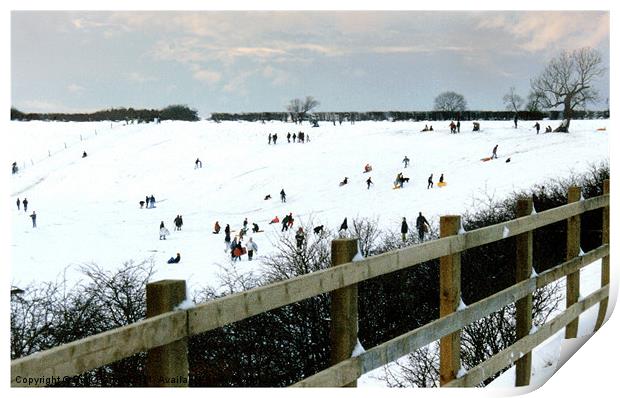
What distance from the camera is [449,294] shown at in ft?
12.6

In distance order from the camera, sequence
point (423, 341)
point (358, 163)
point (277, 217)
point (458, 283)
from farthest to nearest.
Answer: point (358, 163)
point (277, 217)
point (458, 283)
point (423, 341)

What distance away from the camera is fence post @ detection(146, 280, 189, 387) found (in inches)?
87.4

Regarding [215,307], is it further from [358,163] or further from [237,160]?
[237,160]

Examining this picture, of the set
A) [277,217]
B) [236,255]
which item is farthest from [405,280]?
[277,217]

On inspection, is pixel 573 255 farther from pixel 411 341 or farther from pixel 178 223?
pixel 178 223

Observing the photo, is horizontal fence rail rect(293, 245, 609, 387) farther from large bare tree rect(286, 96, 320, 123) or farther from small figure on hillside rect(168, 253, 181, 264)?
large bare tree rect(286, 96, 320, 123)

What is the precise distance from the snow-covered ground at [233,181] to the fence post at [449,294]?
753 inches

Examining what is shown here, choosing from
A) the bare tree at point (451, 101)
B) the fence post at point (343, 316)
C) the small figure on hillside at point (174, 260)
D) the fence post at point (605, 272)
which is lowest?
the small figure on hillside at point (174, 260)

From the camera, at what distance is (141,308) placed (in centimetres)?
3022

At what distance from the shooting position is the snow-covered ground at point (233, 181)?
38.8m

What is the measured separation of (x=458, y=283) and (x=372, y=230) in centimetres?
4012

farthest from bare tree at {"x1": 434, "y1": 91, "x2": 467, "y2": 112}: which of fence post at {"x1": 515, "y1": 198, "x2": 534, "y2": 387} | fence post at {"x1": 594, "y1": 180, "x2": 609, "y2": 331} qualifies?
fence post at {"x1": 515, "y1": 198, "x2": 534, "y2": 387}

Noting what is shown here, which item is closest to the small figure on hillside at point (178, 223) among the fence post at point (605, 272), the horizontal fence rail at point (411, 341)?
the fence post at point (605, 272)

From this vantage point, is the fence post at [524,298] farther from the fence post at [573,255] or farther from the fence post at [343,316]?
the fence post at [343,316]
